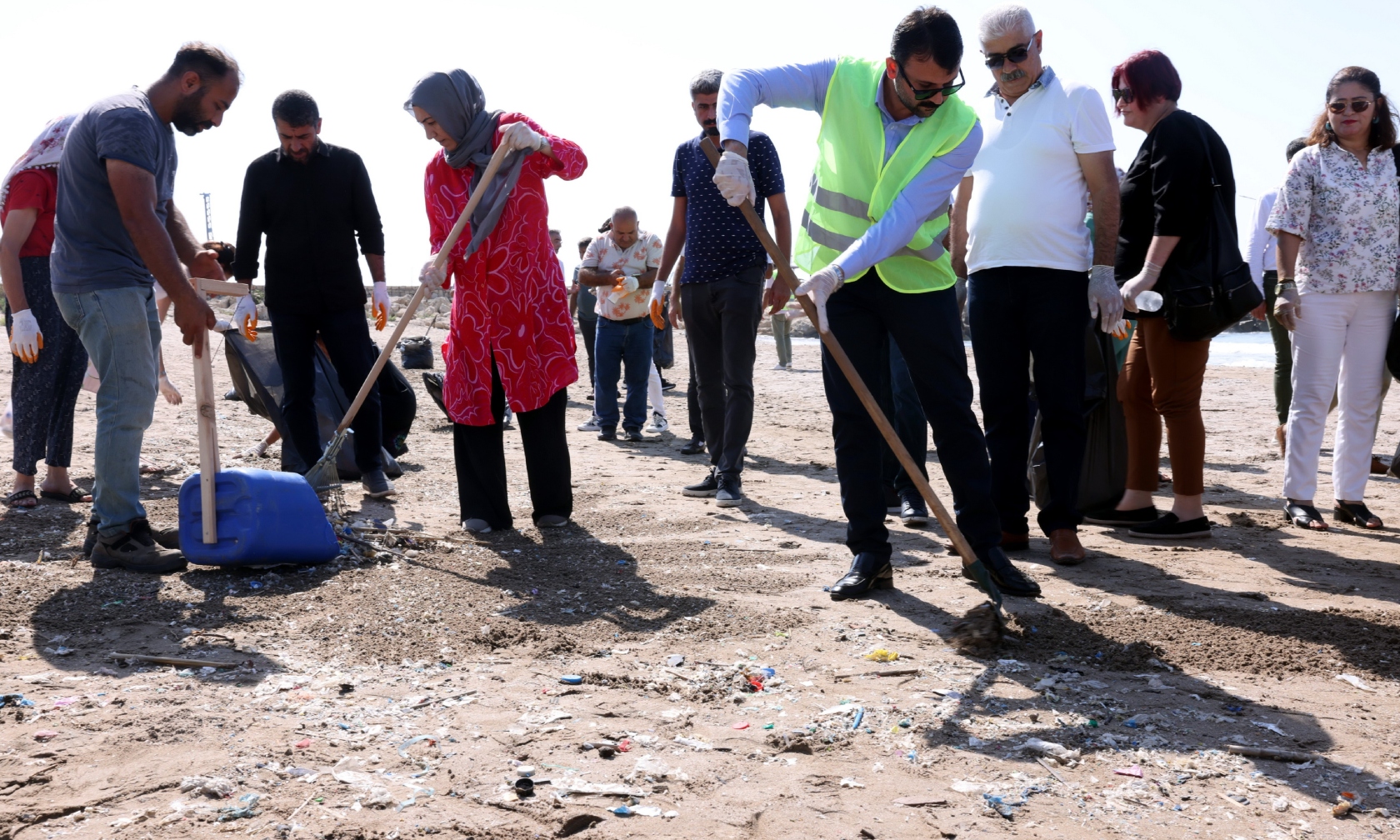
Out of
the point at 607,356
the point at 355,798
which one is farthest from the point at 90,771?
the point at 607,356

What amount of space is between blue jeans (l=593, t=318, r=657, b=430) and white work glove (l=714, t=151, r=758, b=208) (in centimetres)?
456

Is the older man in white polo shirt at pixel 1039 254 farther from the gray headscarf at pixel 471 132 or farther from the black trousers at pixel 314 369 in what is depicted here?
the black trousers at pixel 314 369

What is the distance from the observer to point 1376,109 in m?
4.75

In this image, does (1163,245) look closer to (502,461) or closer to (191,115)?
(502,461)

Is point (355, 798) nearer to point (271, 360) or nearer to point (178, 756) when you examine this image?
point (178, 756)

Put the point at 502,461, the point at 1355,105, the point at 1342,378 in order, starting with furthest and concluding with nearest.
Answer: the point at 1342,378
the point at 502,461
the point at 1355,105

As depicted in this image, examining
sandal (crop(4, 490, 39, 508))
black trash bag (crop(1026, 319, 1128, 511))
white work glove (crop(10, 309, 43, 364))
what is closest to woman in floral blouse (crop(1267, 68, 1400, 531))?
black trash bag (crop(1026, 319, 1128, 511))

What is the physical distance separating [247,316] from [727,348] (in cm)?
228

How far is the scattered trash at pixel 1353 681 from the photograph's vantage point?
2.89 metres

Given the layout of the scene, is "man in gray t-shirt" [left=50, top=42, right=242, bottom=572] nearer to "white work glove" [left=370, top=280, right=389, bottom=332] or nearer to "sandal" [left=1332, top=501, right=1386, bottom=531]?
"white work glove" [left=370, top=280, right=389, bottom=332]

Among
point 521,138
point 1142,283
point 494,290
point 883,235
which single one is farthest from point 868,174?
point 494,290

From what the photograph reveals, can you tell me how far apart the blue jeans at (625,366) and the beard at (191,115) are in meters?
4.17

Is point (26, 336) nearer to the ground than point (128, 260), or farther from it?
nearer to the ground

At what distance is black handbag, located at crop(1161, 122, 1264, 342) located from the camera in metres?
4.30
